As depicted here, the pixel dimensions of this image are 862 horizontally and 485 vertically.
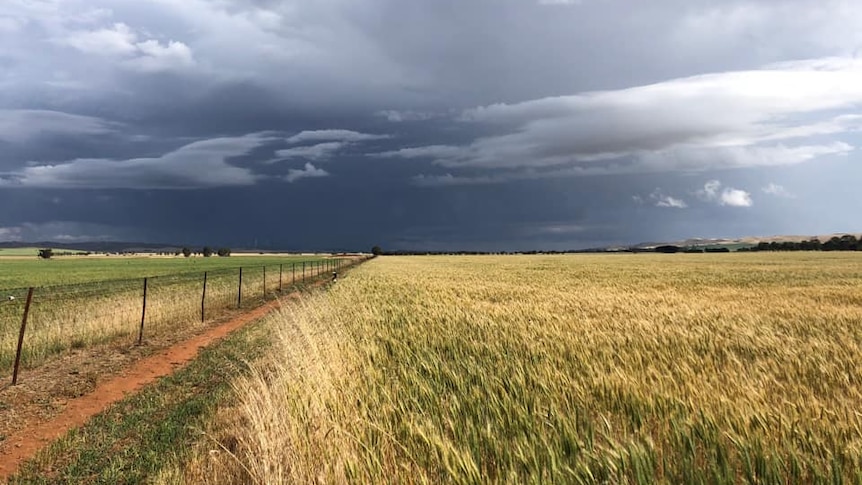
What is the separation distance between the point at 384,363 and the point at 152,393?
5.24m

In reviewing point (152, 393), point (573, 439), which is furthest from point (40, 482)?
point (573, 439)

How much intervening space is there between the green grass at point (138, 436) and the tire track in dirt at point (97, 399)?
0.26 meters

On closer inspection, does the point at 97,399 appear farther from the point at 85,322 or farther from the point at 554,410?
the point at 554,410

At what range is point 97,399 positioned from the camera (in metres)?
8.85

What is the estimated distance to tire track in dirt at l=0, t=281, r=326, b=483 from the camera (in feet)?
21.3

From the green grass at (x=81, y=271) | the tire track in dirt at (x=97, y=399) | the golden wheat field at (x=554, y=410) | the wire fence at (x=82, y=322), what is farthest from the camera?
Result: the green grass at (x=81, y=271)

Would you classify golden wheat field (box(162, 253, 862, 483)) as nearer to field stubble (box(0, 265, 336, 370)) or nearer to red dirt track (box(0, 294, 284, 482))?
red dirt track (box(0, 294, 284, 482))

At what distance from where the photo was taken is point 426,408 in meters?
4.45

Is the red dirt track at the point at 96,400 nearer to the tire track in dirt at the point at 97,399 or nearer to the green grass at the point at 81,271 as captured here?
the tire track in dirt at the point at 97,399

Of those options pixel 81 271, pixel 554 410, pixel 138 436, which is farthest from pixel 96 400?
pixel 81 271

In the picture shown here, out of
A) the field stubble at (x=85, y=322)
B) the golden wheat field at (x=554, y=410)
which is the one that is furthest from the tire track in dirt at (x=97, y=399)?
the golden wheat field at (x=554, y=410)

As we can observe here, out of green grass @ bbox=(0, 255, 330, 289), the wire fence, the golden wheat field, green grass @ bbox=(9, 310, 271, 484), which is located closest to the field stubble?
the wire fence

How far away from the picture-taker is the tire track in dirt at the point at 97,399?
648 cm

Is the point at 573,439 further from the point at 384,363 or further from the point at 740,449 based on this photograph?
the point at 384,363
